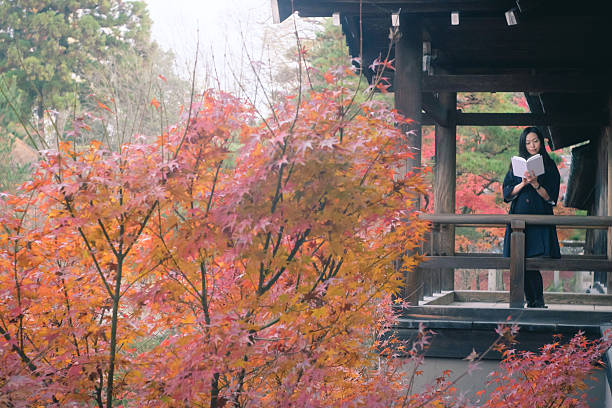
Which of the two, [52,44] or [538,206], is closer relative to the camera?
[538,206]

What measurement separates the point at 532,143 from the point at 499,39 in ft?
5.48

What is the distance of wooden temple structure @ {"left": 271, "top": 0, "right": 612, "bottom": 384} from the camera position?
5480mm

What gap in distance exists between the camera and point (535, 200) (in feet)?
19.9

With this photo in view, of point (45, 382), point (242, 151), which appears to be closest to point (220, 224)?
point (242, 151)

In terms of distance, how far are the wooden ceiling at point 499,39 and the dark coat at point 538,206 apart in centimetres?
83

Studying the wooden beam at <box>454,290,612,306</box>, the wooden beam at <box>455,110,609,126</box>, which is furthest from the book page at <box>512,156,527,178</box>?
the wooden beam at <box>454,290,612,306</box>

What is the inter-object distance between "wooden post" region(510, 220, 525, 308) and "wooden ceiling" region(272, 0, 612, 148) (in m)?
1.41

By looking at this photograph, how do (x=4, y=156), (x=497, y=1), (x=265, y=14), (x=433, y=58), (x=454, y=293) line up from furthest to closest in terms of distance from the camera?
(x=265, y=14), (x=4, y=156), (x=454, y=293), (x=433, y=58), (x=497, y=1)

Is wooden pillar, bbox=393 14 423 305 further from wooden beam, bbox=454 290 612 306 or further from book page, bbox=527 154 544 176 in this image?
wooden beam, bbox=454 290 612 306

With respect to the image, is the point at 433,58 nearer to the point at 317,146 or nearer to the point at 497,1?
the point at 497,1

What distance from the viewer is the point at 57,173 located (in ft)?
9.86

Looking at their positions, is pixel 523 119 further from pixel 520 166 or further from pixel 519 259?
pixel 519 259

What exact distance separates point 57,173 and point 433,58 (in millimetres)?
5098

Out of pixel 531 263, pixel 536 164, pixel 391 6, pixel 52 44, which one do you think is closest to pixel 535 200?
pixel 536 164
